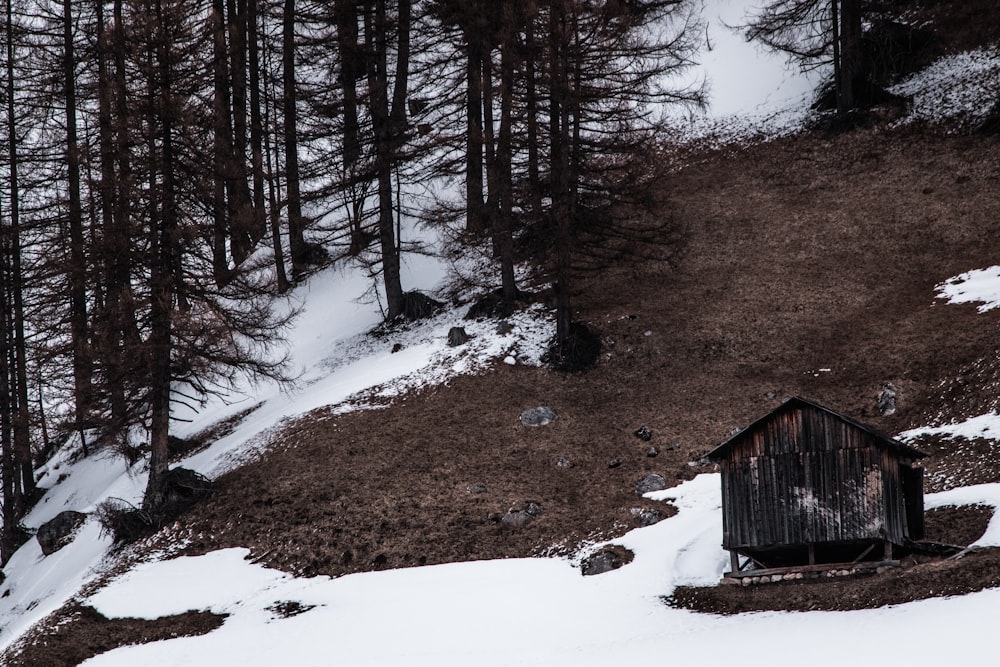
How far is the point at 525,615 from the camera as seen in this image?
18.4 metres

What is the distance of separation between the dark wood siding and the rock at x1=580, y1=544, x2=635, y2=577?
248 centimetres

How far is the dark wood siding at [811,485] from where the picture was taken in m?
17.5

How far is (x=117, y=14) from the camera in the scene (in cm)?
2884

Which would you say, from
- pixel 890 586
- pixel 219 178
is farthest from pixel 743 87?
pixel 890 586

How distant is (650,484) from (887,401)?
606cm

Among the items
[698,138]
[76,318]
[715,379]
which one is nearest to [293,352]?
[76,318]

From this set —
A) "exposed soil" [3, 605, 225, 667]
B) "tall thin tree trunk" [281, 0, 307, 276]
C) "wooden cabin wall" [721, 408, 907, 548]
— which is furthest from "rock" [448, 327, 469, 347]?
"wooden cabin wall" [721, 408, 907, 548]

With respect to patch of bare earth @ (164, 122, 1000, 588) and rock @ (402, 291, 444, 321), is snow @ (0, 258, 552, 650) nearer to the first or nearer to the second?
rock @ (402, 291, 444, 321)

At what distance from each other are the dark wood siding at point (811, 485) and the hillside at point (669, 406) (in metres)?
1.02

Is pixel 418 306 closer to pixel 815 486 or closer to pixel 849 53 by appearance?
pixel 815 486

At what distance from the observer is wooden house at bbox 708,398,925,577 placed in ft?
57.3

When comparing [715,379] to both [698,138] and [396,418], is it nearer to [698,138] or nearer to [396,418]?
[396,418]

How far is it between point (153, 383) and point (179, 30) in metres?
8.82

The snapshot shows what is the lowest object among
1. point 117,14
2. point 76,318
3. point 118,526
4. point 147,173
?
point 118,526
